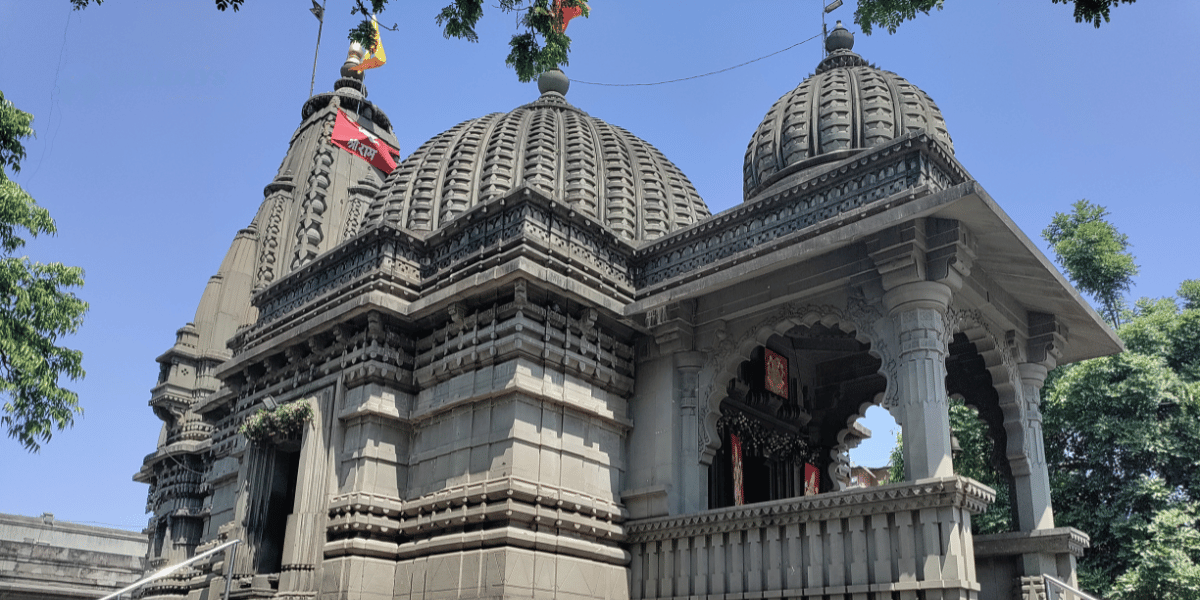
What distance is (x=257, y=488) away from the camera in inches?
585

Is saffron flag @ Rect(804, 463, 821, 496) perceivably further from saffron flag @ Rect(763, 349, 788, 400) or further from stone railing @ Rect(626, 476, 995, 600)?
stone railing @ Rect(626, 476, 995, 600)

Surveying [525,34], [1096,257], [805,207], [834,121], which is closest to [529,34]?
[525,34]

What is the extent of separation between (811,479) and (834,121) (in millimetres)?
6433

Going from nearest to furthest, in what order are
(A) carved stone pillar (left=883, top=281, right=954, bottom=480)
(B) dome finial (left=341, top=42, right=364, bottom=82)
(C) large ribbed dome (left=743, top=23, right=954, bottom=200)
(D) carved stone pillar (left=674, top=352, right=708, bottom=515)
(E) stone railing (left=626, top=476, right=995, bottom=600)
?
(E) stone railing (left=626, top=476, right=995, bottom=600), (A) carved stone pillar (left=883, top=281, right=954, bottom=480), (D) carved stone pillar (left=674, top=352, right=708, bottom=515), (C) large ribbed dome (left=743, top=23, right=954, bottom=200), (B) dome finial (left=341, top=42, right=364, bottom=82)

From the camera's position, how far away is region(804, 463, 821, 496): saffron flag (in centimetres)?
1692

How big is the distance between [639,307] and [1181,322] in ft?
52.8

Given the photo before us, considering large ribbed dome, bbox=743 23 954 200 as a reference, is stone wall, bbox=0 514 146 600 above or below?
below

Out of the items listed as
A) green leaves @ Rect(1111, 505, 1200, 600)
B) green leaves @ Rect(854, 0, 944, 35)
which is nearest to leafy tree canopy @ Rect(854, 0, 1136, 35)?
green leaves @ Rect(854, 0, 944, 35)

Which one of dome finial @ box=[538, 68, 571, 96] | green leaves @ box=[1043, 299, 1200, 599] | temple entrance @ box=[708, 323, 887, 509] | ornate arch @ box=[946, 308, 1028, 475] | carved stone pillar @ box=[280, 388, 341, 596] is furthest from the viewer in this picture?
dome finial @ box=[538, 68, 571, 96]

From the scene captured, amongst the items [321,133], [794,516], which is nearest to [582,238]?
[794,516]

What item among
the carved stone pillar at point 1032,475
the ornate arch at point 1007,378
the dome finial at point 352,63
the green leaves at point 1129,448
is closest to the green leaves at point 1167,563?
the green leaves at point 1129,448

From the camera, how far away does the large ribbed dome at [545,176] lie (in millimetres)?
16969

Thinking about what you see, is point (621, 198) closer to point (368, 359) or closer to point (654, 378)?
point (654, 378)

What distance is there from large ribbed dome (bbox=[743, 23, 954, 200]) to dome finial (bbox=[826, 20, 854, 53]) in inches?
46.8
